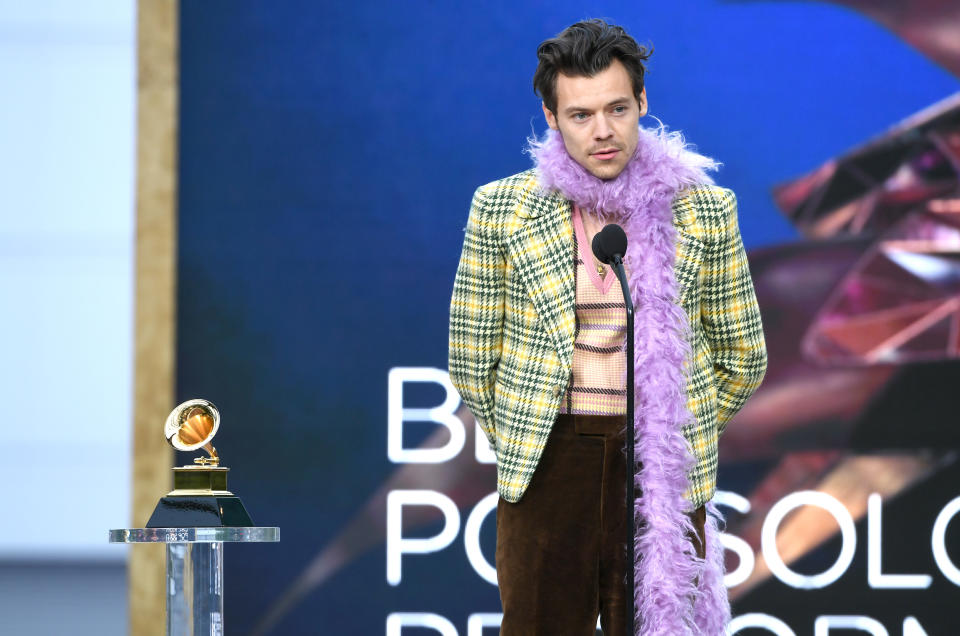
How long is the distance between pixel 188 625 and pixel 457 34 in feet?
6.54

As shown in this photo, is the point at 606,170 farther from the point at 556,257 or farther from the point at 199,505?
the point at 199,505

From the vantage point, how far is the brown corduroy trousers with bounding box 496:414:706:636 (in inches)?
81.5

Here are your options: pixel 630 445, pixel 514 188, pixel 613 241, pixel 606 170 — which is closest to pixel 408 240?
pixel 514 188

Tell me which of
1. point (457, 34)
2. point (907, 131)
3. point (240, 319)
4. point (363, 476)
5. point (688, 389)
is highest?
point (457, 34)

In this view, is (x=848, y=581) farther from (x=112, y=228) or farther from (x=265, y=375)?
(x=112, y=228)

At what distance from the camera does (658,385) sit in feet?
6.80

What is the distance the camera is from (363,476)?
3432 mm

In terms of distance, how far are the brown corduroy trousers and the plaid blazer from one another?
46 mm

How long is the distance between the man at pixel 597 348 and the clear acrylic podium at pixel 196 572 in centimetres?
46

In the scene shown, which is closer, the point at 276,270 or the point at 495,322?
the point at 495,322

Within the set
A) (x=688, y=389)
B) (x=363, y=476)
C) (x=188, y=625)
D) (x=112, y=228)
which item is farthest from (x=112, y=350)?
(x=688, y=389)

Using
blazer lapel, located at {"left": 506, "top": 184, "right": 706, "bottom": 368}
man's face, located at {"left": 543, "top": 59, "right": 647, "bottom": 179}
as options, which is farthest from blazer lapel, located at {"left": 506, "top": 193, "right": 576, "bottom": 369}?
man's face, located at {"left": 543, "top": 59, "right": 647, "bottom": 179}

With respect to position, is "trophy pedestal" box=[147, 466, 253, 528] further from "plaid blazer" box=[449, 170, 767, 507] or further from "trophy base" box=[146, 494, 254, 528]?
"plaid blazer" box=[449, 170, 767, 507]

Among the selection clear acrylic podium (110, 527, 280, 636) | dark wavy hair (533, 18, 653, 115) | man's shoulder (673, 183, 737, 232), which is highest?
dark wavy hair (533, 18, 653, 115)
